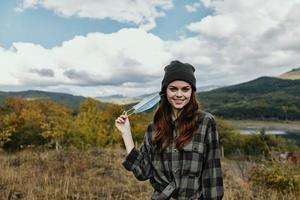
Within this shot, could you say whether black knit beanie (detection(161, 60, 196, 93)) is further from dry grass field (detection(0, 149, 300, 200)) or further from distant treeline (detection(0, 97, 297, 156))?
distant treeline (detection(0, 97, 297, 156))

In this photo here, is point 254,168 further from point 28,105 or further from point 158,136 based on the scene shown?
point 28,105

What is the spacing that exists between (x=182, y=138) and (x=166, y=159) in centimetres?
18

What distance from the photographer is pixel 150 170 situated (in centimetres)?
264

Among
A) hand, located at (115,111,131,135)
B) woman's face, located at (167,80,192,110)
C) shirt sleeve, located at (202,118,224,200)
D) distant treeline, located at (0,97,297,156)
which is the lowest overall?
distant treeline, located at (0,97,297,156)

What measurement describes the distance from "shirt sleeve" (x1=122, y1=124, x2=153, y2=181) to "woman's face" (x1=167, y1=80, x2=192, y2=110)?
0.29 m

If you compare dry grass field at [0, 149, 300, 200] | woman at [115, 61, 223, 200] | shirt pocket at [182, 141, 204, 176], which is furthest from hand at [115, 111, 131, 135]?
dry grass field at [0, 149, 300, 200]

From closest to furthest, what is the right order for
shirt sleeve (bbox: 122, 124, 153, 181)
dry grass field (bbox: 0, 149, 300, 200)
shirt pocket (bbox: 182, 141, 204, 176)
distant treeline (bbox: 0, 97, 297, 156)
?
shirt pocket (bbox: 182, 141, 204, 176)
shirt sleeve (bbox: 122, 124, 153, 181)
dry grass field (bbox: 0, 149, 300, 200)
distant treeline (bbox: 0, 97, 297, 156)

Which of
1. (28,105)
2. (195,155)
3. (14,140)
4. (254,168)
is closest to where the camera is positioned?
(195,155)

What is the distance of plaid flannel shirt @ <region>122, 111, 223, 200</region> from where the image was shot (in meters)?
2.46

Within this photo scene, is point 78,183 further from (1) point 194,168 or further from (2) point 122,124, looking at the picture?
(1) point 194,168

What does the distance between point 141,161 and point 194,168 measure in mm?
392

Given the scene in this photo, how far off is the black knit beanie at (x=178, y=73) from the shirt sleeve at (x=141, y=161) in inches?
14.6

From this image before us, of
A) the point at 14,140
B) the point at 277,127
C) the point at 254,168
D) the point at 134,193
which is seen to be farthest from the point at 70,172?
the point at 277,127

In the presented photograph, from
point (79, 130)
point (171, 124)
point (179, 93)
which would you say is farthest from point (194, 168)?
point (79, 130)
